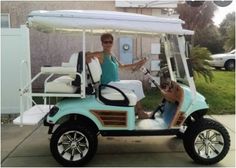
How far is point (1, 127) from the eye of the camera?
730cm

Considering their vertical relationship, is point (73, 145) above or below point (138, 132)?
below

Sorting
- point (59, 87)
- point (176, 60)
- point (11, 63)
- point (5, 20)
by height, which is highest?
point (5, 20)

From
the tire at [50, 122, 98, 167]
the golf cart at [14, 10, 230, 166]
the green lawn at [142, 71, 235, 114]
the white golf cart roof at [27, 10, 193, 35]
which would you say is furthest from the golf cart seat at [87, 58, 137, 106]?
the green lawn at [142, 71, 235, 114]

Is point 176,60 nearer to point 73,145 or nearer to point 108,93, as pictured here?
point 108,93

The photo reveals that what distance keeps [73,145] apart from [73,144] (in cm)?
1

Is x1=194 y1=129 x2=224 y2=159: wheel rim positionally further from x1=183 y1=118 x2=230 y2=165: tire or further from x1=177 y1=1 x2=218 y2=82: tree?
x1=177 y1=1 x2=218 y2=82: tree

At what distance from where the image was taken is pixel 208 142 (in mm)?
5188

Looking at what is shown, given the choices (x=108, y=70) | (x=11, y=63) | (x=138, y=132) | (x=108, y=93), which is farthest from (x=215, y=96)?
(x=108, y=93)

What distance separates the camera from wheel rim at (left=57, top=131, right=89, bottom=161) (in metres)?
5.06

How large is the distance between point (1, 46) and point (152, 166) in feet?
14.2

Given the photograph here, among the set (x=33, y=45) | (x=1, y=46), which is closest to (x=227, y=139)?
(x=1, y=46)

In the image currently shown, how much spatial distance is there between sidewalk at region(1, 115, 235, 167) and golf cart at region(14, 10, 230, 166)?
0.90ft

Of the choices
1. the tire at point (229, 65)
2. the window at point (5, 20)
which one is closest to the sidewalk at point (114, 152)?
the window at point (5, 20)

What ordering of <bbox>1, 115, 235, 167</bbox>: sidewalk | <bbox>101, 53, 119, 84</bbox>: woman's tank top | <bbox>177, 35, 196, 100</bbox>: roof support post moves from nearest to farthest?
<bbox>177, 35, 196, 100</bbox>: roof support post, <bbox>1, 115, 235, 167</bbox>: sidewalk, <bbox>101, 53, 119, 84</bbox>: woman's tank top
